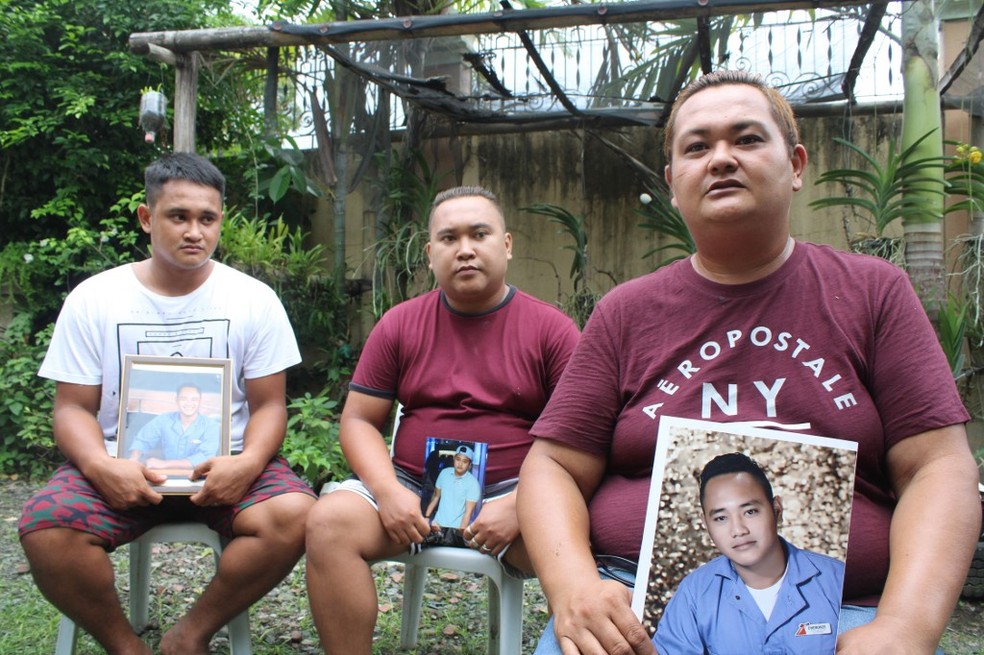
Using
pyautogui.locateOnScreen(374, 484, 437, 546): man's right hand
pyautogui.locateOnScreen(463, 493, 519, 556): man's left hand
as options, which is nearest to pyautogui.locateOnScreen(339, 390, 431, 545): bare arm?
pyautogui.locateOnScreen(374, 484, 437, 546): man's right hand

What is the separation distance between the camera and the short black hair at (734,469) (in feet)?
4.32

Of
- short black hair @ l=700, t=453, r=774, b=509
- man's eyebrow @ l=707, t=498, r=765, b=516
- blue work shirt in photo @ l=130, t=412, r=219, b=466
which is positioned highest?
short black hair @ l=700, t=453, r=774, b=509

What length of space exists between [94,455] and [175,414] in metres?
0.26

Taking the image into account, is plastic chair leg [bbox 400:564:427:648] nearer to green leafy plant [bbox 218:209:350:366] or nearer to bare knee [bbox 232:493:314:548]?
bare knee [bbox 232:493:314:548]

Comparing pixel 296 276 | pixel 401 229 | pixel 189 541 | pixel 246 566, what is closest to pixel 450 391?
pixel 246 566

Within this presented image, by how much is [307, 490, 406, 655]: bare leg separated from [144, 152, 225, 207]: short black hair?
1146 mm

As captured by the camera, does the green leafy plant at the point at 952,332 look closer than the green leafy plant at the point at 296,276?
Yes

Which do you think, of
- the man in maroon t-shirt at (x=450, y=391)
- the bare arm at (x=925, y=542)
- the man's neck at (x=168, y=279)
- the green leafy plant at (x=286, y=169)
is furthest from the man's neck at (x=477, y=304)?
the green leafy plant at (x=286, y=169)

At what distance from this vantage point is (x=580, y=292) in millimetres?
5371

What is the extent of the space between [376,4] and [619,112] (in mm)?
1927

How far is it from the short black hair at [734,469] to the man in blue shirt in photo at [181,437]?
5.17 ft

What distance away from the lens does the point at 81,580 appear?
223 centimetres

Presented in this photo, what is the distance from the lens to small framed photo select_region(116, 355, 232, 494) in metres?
2.32

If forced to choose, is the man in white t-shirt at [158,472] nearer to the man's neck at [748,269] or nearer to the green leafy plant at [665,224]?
the man's neck at [748,269]
